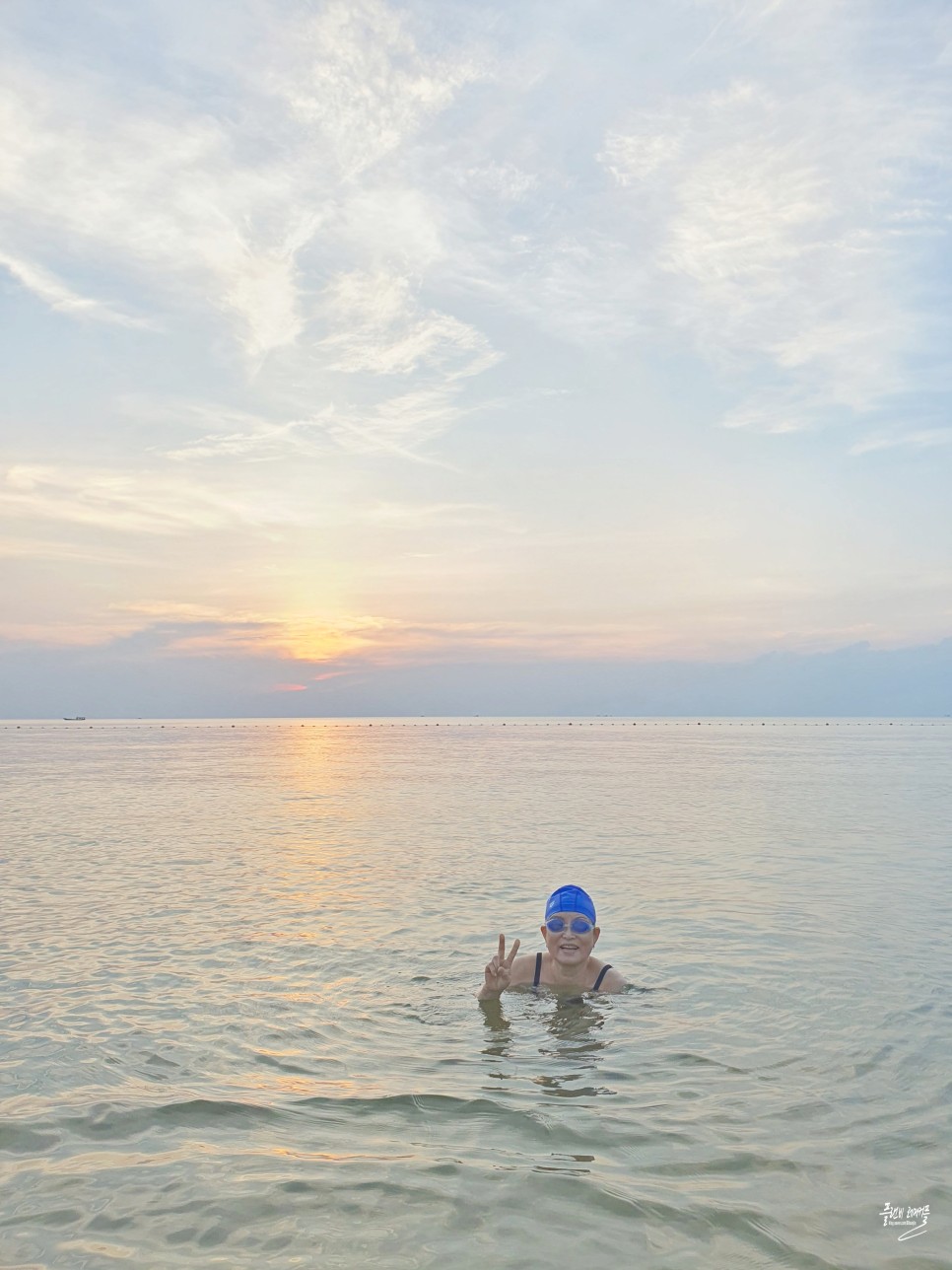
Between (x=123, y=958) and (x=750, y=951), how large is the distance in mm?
9835

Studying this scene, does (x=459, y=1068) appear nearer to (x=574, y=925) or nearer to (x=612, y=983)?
(x=574, y=925)

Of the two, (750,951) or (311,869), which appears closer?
(750,951)

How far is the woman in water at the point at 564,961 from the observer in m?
11.9

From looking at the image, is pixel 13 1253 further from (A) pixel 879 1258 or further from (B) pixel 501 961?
(B) pixel 501 961

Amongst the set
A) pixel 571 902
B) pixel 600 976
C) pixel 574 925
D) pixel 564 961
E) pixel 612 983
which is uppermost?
pixel 571 902

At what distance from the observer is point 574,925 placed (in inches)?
482

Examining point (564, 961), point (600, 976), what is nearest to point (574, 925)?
point (564, 961)

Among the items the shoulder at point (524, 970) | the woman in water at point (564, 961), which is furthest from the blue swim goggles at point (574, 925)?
the shoulder at point (524, 970)

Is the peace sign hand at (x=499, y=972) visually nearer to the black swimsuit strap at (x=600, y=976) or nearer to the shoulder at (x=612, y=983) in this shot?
the black swimsuit strap at (x=600, y=976)

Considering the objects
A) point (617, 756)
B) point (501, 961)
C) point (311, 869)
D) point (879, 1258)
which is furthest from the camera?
point (617, 756)

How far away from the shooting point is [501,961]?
11508 millimetres

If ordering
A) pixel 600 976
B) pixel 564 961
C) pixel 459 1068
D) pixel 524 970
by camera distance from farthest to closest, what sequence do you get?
pixel 524 970
pixel 600 976
pixel 564 961
pixel 459 1068

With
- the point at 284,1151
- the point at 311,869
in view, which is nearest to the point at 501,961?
the point at 284,1151

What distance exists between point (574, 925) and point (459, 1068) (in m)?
2.95
